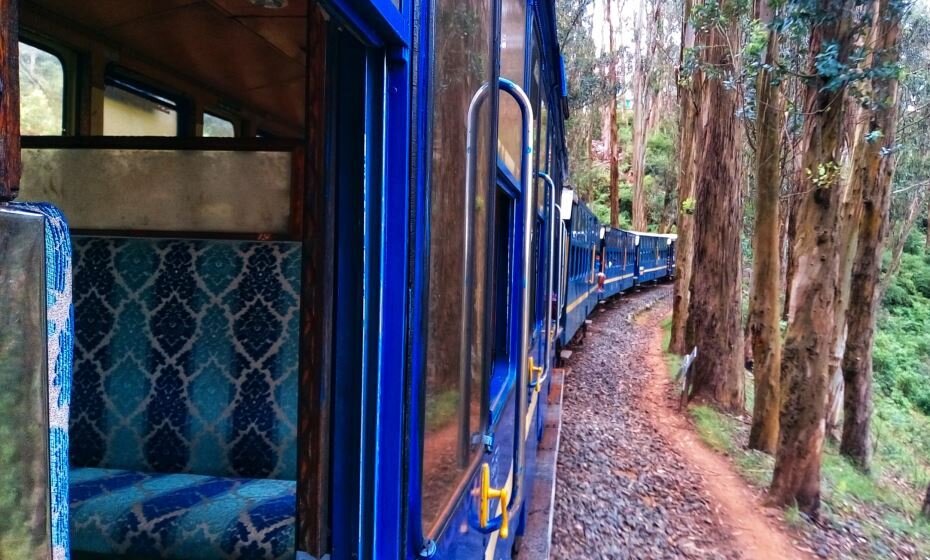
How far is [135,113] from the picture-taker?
4.12 metres

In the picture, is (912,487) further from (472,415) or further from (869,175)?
(472,415)

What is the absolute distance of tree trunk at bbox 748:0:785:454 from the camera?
807 centimetres

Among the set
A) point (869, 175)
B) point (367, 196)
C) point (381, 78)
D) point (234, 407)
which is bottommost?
point (234, 407)

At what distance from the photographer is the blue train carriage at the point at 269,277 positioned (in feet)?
3.71

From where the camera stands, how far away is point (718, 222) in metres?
11.3

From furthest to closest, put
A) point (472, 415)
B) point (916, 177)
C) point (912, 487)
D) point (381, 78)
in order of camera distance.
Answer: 1. point (916, 177)
2. point (912, 487)
3. point (472, 415)
4. point (381, 78)

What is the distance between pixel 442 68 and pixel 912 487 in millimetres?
12158

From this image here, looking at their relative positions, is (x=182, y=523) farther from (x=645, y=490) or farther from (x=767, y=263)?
(x=767, y=263)

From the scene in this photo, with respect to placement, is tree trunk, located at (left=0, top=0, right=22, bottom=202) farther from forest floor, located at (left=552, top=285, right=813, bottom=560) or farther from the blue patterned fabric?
forest floor, located at (left=552, top=285, right=813, bottom=560)

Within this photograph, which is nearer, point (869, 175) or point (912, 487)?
point (869, 175)

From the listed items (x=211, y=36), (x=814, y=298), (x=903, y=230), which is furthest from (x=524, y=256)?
(x=903, y=230)

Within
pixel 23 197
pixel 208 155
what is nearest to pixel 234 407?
pixel 208 155

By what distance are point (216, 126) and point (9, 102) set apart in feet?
14.9

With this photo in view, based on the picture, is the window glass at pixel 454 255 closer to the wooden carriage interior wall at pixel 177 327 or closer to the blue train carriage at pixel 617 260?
the wooden carriage interior wall at pixel 177 327
